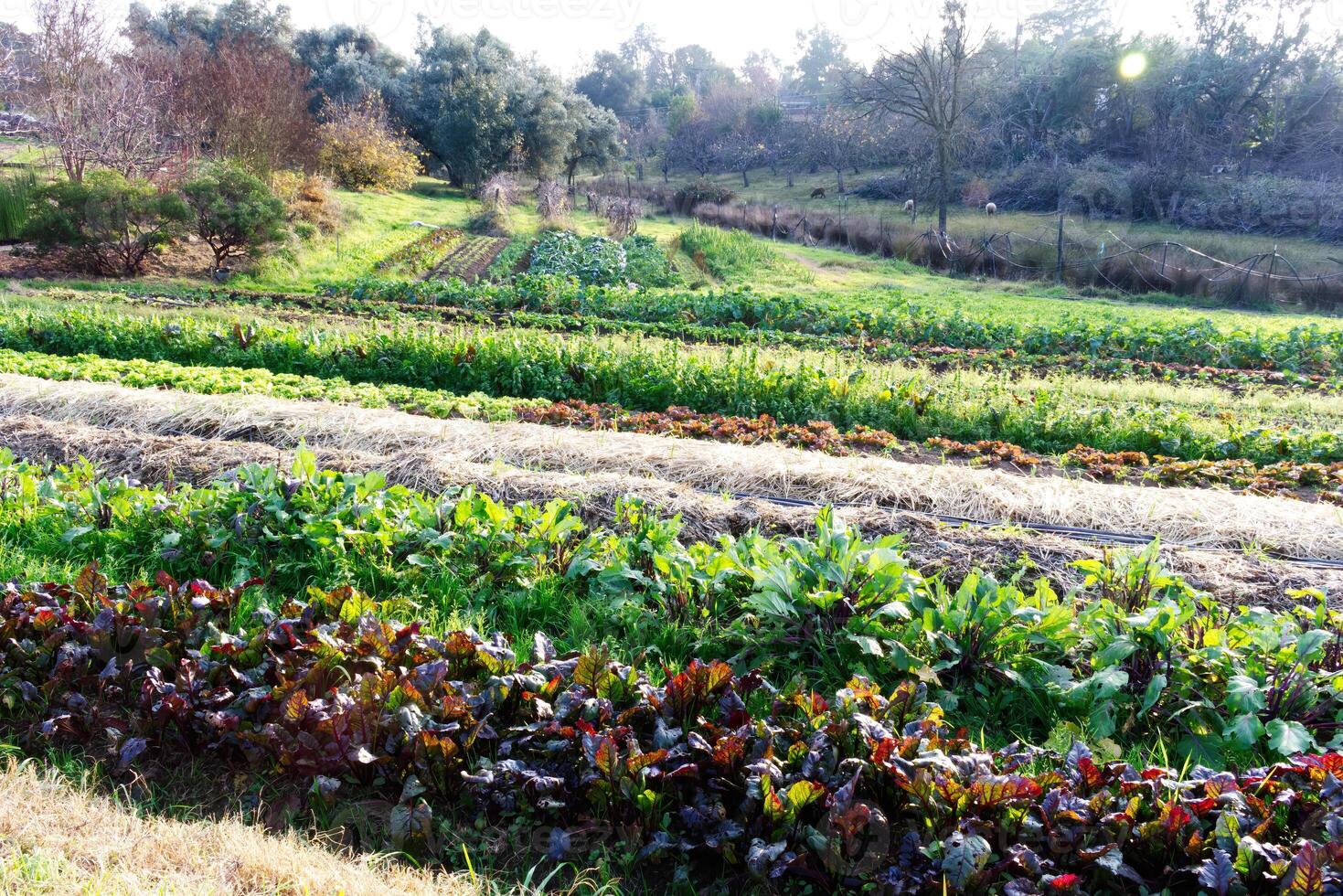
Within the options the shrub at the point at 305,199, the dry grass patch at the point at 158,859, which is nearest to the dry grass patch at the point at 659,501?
the dry grass patch at the point at 158,859

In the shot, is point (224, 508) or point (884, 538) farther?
point (224, 508)

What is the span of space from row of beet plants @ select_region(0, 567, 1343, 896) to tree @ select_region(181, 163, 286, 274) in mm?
16973

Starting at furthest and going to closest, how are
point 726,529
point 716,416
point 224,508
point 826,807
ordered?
point 716,416 < point 726,529 < point 224,508 < point 826,807

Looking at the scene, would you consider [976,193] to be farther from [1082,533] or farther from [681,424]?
[1082,533]

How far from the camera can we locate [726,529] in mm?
5188

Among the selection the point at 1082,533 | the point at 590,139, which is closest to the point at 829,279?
the point at 1082,533

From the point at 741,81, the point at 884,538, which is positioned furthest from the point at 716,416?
the point at 741,81

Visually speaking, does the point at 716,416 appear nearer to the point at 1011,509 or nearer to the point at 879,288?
the point at 1011,509

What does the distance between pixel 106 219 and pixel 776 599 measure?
63.4 ft

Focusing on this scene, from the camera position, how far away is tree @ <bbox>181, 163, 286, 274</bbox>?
18406 millimetres

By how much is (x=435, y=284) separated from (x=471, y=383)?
803 cm

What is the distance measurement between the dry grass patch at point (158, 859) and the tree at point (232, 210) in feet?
59.5

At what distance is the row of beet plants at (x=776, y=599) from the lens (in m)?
3.34

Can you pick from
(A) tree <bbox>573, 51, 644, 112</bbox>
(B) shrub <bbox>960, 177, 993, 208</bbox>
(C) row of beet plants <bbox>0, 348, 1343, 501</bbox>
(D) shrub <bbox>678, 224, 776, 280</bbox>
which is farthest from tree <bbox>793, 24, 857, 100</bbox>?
(C) row of beet plants <bbox>0, 348, 1343, 501</bbox>
